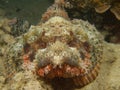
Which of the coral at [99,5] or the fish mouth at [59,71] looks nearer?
the fish mouth at [59,71]

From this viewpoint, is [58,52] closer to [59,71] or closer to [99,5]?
[59,71]

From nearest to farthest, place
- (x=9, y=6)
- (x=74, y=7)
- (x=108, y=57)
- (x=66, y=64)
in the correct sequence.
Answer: (x=66, y=64), (x=108, y=57), (x=74, y=7), (x=9, y=6)

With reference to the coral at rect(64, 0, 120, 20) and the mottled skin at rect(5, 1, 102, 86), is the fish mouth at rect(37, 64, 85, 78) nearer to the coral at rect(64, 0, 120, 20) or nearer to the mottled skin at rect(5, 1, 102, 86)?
the mottled skin at rect(5, 1, 102, 86)

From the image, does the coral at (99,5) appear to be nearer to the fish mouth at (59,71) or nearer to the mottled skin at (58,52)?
the mottled skin at (58,52)

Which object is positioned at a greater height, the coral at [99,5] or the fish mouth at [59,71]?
the fish mouth at [59,71]

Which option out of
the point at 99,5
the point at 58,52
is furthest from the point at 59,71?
the point at 99,5

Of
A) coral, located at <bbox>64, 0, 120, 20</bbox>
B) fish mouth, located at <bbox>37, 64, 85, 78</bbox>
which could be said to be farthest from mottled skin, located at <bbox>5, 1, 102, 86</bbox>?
coral, located at <bbox>64, 0, 120, 20</bbox>

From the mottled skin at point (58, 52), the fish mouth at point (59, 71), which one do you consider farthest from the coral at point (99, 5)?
the fish mouth at point (59, 71)

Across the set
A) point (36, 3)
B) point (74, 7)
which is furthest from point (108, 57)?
point (36, 3)

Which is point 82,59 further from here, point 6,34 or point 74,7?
point 6,34
